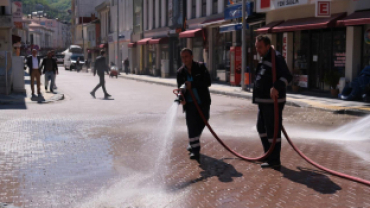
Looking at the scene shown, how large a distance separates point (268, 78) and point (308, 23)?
13809 mm

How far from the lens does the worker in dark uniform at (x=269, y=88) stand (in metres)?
6.74

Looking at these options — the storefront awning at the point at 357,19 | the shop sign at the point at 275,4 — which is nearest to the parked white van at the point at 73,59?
the shop sign at the point at 275,4

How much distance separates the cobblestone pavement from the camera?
18.3 feet

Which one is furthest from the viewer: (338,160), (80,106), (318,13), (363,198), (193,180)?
(318,13)

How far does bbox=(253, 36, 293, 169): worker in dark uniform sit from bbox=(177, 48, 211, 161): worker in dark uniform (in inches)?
36.3

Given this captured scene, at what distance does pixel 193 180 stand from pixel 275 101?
1481 mm

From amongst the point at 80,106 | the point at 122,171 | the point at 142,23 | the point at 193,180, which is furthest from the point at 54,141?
the point at 142,23

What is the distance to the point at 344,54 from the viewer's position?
64.1ft

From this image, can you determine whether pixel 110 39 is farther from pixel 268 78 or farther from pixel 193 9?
pixel 268 78

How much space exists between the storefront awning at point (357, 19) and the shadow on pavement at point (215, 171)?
1090 centimetres

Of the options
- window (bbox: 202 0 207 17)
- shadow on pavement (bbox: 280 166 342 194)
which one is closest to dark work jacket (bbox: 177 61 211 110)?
shadow on pavement (bbox: 280 166 342 194)

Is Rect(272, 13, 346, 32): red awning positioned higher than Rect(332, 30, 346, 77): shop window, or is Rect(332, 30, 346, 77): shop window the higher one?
Rect(272, 13, 346, 32): red awning

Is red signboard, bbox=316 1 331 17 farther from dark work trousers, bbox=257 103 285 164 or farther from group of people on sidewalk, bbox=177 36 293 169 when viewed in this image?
dark work trousers, bbox=257 103 285 164

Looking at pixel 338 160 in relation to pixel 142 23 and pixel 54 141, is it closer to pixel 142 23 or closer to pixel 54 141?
pixel 54 141
